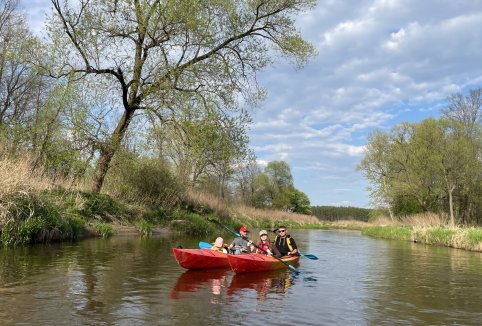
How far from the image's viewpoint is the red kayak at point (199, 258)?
34.9 ft

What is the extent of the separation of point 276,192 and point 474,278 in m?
59.3

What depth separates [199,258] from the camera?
1100cm

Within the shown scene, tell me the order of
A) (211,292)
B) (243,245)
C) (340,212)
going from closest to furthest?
(211,292)
(243,245)
(340,212)

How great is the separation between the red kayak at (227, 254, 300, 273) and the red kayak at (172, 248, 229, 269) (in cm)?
58

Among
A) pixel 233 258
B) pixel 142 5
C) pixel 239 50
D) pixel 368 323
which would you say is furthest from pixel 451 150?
pixel 368 323

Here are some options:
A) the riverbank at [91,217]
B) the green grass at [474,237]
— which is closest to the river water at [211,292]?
the riverbank at [91,217]

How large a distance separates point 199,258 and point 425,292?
5.26 m

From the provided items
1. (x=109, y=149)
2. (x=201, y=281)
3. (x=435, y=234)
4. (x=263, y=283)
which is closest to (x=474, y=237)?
(x=435, y=234)

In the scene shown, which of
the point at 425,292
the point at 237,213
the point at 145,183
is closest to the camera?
the point at 425,292

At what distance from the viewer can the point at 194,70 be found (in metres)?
19.9

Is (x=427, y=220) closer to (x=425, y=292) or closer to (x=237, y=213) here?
(x=237, y=213)

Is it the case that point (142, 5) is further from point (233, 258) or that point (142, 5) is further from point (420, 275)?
point (420, 275)

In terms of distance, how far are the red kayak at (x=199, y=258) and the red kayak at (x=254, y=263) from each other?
1.90ft

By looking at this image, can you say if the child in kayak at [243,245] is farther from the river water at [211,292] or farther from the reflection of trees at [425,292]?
the reflection of trees at [425,292]
